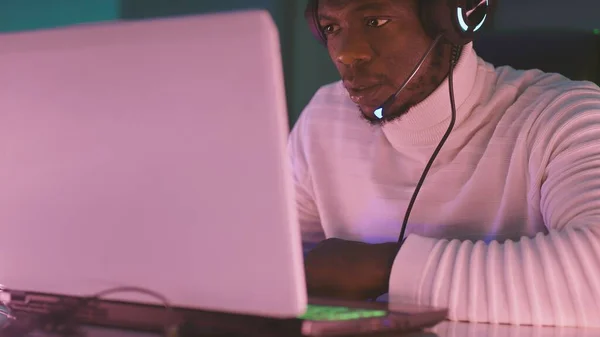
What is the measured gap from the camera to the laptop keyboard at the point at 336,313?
2.04 feet

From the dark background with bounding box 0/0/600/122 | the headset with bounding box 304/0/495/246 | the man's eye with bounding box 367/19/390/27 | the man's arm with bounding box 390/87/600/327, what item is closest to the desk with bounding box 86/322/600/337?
the man's arm with bounding box 390/87/600/327

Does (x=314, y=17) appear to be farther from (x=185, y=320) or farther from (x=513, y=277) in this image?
(x=185, y=320)

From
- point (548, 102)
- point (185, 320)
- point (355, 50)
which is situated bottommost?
point (185, 320)

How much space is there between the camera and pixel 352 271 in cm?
88

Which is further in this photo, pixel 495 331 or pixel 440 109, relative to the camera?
pixel 440 109

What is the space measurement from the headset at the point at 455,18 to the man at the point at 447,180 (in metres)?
0.06

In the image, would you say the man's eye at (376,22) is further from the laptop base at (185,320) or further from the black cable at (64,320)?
the black cable at (64,320)

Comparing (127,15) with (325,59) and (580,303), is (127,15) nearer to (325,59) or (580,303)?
(325,59)

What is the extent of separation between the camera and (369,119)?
4.56 feet

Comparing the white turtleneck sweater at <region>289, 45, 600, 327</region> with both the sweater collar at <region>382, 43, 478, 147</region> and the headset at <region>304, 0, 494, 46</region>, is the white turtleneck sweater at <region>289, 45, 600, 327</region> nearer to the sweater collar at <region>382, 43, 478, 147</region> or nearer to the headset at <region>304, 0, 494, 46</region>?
the sweater collar at <region>382, 43, 478, 147</region>

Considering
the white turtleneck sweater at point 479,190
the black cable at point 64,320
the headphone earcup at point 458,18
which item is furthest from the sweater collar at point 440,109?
the black cable at point 64,320

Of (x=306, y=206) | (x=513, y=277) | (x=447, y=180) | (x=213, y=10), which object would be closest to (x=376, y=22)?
(x=447, y=180)

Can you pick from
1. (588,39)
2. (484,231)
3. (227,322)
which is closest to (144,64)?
(227,322)

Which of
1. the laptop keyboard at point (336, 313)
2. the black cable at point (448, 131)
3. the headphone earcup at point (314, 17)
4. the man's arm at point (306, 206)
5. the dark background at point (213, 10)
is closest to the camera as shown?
the laptop keyboard at point (336, 313)
